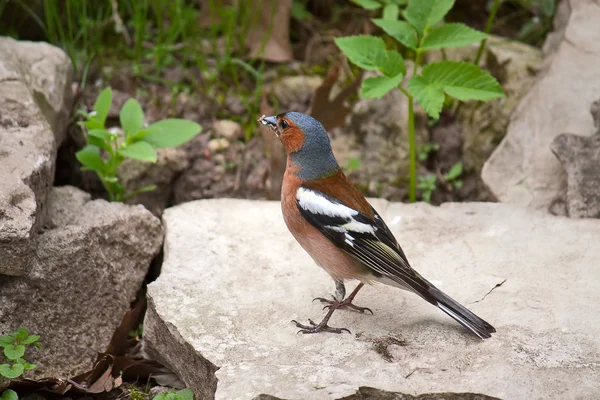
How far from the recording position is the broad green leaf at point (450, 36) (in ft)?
16.1

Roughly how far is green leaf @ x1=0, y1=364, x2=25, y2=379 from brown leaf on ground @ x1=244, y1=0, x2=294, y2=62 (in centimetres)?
363

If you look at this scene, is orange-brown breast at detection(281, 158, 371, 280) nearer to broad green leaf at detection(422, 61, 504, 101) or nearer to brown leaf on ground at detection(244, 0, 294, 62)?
broad green leaf at detection(422, 61, 504, 101)

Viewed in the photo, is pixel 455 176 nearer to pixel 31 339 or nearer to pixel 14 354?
pixel 31 339

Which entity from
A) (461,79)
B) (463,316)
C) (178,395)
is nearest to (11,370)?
(178,395)

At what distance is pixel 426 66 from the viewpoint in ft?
16.1

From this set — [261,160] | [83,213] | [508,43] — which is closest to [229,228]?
[83,213]

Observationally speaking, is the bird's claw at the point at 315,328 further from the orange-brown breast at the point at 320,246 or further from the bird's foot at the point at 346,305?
the orange-brown breast at the point at 320,246

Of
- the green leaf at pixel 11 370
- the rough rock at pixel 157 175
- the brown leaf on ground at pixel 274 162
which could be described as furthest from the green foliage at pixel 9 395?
the brown leaf on ground at pixel 274 162

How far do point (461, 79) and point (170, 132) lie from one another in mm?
1904

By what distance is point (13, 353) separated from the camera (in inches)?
150

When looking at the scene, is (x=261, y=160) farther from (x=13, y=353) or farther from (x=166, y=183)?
(x=13, y=353)

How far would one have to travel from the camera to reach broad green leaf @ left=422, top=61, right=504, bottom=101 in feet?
15.8

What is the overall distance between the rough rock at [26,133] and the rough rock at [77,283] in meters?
0.14

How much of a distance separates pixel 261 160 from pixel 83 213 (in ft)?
5.87
